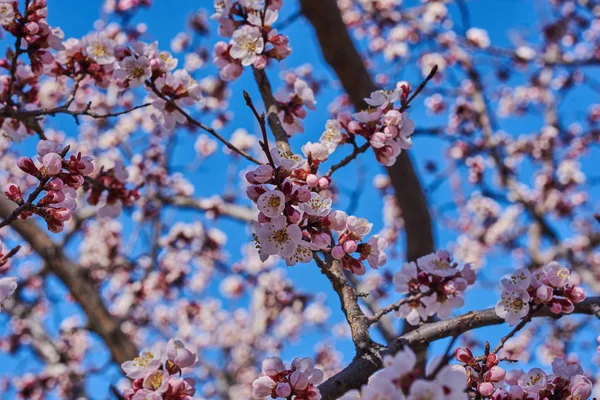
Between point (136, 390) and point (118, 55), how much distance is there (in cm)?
145

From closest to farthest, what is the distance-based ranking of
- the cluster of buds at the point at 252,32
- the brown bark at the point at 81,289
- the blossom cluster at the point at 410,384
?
the blossom cluster at the point at 410,384 < the cluster of buds at the point at 252,32 < the brown bark at the point at 81,289

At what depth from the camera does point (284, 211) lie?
143 centimetres

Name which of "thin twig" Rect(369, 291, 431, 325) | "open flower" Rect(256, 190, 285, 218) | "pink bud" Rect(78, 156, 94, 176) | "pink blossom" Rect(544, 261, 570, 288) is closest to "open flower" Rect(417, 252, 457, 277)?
"thin twig" Rect(369, 291, 431, 325)

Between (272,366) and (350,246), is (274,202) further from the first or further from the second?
(272,366)

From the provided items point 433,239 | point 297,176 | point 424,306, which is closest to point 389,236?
point 433,239

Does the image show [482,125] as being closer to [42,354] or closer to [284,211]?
[284,211]

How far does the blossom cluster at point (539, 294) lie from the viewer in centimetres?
166

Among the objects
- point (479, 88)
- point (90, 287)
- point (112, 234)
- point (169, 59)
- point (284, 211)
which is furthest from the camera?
point (112, 234)

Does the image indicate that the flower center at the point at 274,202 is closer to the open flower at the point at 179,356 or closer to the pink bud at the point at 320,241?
the pink bud at the point at 320,241

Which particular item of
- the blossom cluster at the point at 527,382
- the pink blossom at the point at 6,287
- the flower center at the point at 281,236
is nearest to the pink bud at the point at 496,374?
the blossom cluster at the point at 527,382

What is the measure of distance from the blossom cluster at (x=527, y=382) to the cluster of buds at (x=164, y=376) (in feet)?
3.01

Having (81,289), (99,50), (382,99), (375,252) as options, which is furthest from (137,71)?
(81,289)

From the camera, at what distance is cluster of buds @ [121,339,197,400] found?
1.40 metres

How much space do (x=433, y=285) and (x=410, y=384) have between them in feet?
3.41
